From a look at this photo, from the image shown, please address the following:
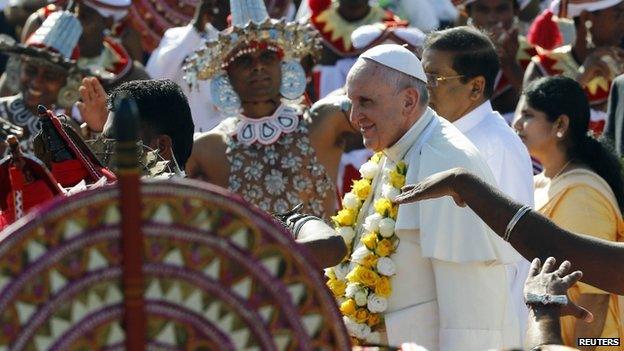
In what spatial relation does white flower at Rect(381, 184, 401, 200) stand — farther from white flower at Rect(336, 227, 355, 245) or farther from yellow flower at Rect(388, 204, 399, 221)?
white flower at Rect(336, 227, 355, 245)

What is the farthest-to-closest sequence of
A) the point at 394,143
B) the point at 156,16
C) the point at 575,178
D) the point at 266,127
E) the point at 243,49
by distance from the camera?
the point at 156,16, the point at 243,49, the point at 266,127, the point at 575,178, the point at 394,143

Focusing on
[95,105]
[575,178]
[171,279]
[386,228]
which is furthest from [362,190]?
[171,279]

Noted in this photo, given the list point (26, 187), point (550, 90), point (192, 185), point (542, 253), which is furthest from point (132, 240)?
point (550, 90)

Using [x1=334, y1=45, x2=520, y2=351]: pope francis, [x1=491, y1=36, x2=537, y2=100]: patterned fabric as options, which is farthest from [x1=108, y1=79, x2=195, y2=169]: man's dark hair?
[x1=491, y1=36, x2=537, y2=100]: patterned fabric

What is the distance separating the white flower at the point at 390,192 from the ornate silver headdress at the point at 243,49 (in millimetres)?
2747

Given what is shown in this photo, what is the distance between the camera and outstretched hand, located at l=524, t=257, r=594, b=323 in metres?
4.07

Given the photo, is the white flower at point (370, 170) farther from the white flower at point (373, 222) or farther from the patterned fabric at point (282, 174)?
the patterned fabric at point (282, 174)

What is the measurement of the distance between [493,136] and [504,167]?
0.19 m

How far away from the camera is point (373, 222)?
5.60 meters

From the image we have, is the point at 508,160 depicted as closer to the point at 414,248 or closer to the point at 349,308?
the point at 414,248

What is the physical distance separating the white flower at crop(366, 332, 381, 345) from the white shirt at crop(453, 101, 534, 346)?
1.04 meters

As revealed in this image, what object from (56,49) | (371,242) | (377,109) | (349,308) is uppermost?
(56,49)

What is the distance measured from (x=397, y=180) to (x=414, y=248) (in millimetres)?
276

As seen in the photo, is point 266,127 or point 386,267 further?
point 266,127
